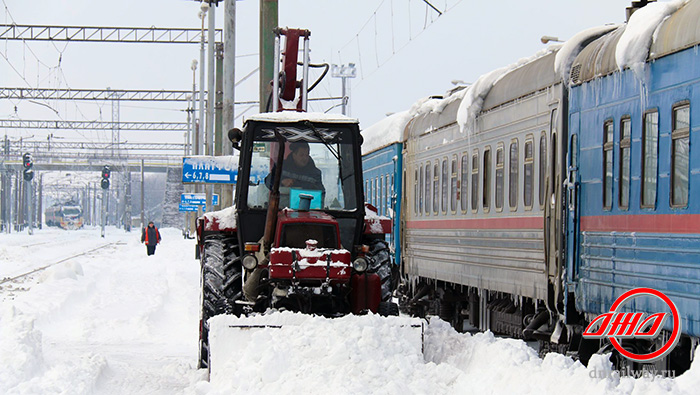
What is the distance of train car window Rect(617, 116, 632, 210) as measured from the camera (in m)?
9.89

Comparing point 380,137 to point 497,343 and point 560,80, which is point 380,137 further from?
point 497,343

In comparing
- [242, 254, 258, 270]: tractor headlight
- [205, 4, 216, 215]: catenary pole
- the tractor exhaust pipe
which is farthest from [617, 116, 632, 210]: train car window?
[205, 4, 216, 215]: catenary pole

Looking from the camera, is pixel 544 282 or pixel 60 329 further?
pixel 60 329

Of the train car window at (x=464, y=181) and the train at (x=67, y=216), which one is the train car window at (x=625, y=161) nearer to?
the train car window at (x=464, y=181)

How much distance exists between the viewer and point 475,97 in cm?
1494

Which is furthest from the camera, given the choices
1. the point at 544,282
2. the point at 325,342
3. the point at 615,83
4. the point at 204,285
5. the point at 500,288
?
the point at 500,288

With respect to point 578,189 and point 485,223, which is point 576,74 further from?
point 485,223

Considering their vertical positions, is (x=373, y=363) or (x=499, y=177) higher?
(x=499, y=177)

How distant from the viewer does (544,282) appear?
11.8 m

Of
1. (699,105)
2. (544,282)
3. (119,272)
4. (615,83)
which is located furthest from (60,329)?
(119,272)

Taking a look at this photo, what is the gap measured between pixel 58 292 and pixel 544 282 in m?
14.7

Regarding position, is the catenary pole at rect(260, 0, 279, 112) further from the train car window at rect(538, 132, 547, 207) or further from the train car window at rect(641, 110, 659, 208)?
the train car window at rect(641, 110, 659, 208)

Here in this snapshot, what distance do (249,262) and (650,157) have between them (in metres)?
4.08

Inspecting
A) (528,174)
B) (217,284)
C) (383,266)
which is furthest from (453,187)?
(217,284)
